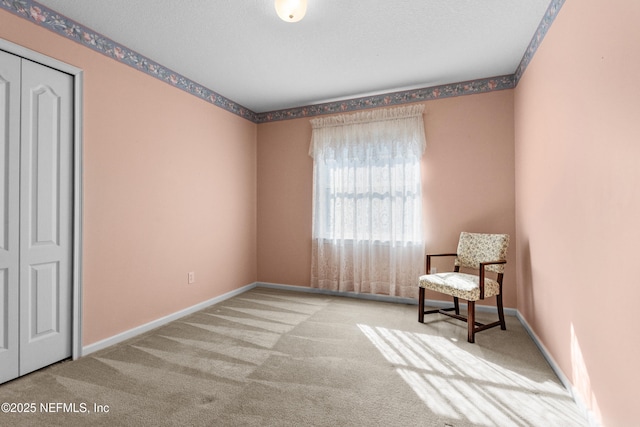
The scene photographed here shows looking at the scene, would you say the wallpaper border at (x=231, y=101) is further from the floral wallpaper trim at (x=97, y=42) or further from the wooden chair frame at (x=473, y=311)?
the wooden chair frame at (x=473, y=311)

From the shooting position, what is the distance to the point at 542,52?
7.92 ft

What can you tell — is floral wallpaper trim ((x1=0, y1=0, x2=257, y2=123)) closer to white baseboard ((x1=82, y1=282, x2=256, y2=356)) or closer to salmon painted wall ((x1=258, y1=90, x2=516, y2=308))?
salmon painted wall ((x1=258, y1=90, x2=516, y2=308))

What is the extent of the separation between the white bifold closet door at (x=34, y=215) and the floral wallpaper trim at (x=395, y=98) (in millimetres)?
2588

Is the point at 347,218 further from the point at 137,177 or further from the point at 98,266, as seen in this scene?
the point at 98,266

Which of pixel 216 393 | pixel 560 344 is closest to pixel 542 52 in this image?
pixel 560 344

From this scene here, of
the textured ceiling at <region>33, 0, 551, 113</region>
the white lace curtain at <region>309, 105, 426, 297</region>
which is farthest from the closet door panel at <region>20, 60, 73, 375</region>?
the white lace curtain at <region>309, 105, 426, 297</region>

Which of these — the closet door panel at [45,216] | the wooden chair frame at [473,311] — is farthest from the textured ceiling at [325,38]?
the wooden chair frame at [473,311]

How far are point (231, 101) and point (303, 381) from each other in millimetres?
3553

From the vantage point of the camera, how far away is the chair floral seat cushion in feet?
8.75

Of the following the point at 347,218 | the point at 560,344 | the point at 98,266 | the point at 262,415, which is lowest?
the point at 262,415

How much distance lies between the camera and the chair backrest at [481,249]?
3.01 metres

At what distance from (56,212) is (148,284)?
3.49 ft

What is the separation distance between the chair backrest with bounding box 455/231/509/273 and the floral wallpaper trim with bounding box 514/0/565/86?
5.49 ft

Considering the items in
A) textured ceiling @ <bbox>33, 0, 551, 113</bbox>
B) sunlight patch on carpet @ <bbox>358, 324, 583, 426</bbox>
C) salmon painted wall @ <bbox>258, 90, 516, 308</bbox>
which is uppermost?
textured ceiling @ <bbox>33, 0, 551, 113</bbox>
